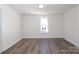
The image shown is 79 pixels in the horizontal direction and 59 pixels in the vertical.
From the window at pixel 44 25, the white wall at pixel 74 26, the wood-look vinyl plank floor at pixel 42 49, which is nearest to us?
the wood-look vinyl plank floor at pixel 42 49

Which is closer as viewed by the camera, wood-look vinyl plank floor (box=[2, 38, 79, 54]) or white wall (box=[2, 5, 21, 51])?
wood-look vinyl plank floor (box=[2, 38, 79, 54])

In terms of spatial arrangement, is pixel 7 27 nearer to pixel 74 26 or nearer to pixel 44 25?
pixel 74 26

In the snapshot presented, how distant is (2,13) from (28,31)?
3.70 meters

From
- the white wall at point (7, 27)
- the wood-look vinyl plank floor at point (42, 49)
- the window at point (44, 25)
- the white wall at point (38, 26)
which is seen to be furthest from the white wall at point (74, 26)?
the white wall at point (7, 27)

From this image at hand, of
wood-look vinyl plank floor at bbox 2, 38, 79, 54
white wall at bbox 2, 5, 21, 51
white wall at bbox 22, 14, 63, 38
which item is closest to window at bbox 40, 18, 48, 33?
white wall at bbox 22, 14, 63, 38

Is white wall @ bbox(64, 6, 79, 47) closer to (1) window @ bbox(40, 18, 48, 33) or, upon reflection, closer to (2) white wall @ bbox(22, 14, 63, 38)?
(2) white wall @ bbox(22, 14, 63, 38)

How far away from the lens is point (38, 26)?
7.14 meters

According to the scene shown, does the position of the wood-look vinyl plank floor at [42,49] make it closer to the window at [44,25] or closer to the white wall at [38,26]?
the white wall at [38,26]

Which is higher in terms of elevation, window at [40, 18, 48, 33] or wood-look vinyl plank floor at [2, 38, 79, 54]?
window at [40, 18, 48, 33]

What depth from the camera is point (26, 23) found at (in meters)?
7.10

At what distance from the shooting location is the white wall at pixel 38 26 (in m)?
7.01

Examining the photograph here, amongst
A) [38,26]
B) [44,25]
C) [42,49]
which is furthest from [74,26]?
[38,26]

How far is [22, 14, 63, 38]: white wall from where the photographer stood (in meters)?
7.01

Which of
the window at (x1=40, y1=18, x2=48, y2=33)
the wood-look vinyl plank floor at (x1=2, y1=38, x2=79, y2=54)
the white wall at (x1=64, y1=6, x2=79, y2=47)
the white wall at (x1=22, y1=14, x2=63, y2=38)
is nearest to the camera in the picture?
the wood-look vinyl plank floor at (x1=2, y1=38, x2=79, y2=54)
